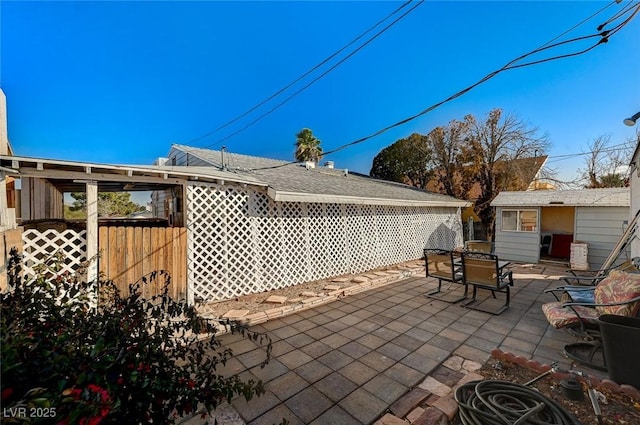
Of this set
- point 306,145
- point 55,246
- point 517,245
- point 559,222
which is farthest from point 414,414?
point 306,145

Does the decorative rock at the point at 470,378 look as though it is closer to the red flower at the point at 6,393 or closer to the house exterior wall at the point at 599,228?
the red flower at the point at 6,393

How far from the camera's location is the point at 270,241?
19.7 ft

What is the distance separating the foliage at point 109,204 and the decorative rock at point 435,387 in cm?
2157

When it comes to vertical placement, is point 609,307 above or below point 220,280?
above

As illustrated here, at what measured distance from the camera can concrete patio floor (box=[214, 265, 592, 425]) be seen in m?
2.41

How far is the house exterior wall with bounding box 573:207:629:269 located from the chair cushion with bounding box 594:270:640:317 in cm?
697

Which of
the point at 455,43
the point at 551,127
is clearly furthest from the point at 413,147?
the point at 455,43

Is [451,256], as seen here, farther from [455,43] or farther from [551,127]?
[551,127]

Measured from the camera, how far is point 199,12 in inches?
228

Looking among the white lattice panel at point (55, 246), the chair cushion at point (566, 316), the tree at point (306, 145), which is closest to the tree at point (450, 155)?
the tree at point (306, 145)

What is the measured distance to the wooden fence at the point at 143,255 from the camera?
412 centimetres

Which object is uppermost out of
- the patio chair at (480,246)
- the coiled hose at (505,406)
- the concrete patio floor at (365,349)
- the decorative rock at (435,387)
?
the patio chair at (480,246)

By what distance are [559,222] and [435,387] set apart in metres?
13.1

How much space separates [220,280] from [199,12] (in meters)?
6.11
